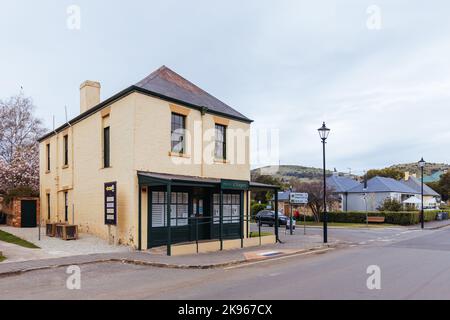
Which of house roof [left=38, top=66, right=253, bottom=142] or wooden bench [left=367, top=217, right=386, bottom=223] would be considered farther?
wooden bench [left=367, top=217, right=386, bottom=223]

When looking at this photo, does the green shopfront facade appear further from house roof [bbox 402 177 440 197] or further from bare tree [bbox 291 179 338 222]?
house roof [bbox 402 177 440 197]

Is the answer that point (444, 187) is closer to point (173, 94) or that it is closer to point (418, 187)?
point (418, 187)

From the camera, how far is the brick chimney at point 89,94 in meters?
21.0

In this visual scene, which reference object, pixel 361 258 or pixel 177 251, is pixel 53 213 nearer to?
pixel 177 251

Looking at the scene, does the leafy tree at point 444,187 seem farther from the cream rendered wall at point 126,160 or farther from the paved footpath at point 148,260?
the paved footpath at point 148,260

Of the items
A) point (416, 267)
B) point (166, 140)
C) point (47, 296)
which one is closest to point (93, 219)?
point (166, 140)

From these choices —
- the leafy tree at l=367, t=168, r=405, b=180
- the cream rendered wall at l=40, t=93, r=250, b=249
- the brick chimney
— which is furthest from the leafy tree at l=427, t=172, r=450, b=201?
the brick chimney

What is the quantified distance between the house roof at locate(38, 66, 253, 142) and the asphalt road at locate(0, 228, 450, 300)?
7.23 meters

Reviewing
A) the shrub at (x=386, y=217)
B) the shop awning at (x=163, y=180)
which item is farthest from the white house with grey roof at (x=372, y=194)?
the shop awning at (x=163, y=180)

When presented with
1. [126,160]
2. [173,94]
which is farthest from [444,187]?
[126,160]

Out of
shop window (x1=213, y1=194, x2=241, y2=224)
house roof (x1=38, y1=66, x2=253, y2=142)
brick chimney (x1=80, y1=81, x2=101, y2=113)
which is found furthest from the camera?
brick chimney (x1=80, y1=81, x2=101, y2=113)

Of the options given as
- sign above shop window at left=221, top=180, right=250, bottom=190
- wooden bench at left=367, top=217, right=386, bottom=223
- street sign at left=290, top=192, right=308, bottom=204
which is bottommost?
wooden bench at left=367, top=217, right=386, bottom=223

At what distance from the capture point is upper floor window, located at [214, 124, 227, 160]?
19.4 meters
